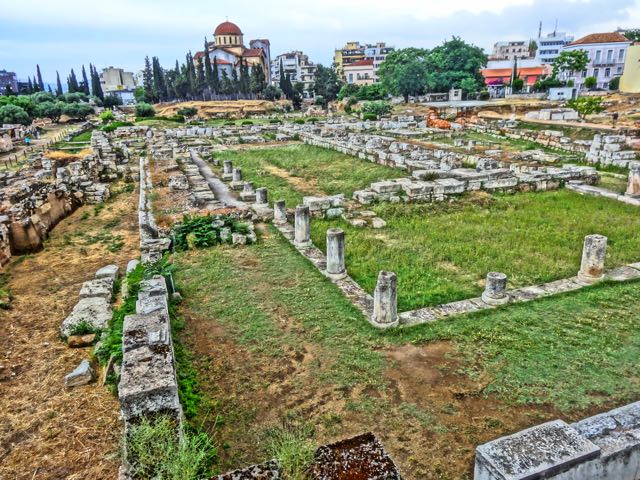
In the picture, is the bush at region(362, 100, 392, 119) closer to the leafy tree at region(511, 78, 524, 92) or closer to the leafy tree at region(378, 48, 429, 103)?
the leafy tree at region(378, 48, 429, 103)

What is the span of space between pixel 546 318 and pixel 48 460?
678 centimetres

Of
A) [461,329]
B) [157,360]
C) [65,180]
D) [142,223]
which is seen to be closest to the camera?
[157,360]

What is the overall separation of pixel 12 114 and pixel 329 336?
47920 millimetres

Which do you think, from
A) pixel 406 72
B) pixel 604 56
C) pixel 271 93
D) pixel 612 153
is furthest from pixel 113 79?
pixel 612 153

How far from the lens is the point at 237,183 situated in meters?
17.4

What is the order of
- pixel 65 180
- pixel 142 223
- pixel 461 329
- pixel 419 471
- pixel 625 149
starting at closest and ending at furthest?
pixel 419 471 → pixel 461 329 → pixel 142 223 → pixel 65 180 → pixel 625 149

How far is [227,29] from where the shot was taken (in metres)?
85.6

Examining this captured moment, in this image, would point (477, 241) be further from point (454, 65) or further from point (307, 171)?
point (454, 65)

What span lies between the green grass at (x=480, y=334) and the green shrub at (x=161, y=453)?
2.05m

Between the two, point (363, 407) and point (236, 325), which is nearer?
point (363, 407)

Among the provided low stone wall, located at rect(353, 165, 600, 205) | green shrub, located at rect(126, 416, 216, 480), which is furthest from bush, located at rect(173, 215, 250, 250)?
green shrub, located at rect(126, 416, 216, 480)

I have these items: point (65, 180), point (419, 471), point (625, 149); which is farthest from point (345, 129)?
point (419, 471)

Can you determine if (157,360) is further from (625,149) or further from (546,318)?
(625,149)

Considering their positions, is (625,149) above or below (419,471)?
above
